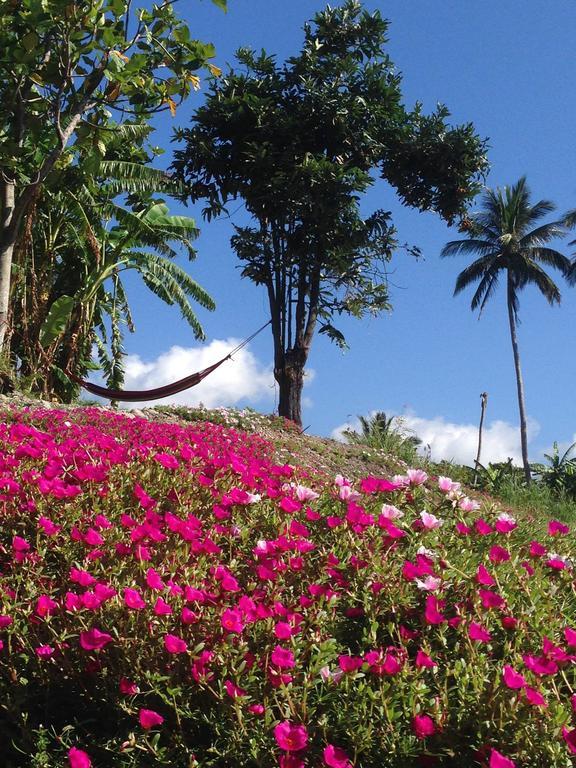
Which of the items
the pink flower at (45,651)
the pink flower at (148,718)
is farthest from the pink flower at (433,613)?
the pink flower at (45,651)

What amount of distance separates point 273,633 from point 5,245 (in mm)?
13628

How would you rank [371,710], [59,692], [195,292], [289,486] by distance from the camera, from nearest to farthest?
1. [371,710]
2. [59,692]
3. [289,486]
4. [195,292]

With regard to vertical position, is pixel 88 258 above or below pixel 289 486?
above

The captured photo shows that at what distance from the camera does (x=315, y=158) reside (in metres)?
14.9

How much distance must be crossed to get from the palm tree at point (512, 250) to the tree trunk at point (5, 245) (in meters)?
21.3

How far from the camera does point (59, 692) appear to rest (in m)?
2.70

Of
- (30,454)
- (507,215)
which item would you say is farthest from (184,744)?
(507,215)

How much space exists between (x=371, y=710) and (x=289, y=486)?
5.89 feet

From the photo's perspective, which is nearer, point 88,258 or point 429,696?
point 429,696

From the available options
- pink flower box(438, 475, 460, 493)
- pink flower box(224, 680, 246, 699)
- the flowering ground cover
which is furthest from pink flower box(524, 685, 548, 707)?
pink flower box(438, 475, 460, 493)

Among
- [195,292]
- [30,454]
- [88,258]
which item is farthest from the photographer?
[195,292]

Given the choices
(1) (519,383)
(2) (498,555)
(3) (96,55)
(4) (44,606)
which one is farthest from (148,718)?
(1) (519,383)

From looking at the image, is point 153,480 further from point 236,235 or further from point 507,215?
point 507,215

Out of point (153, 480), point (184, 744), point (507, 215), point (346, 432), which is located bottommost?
point (184, 744)
